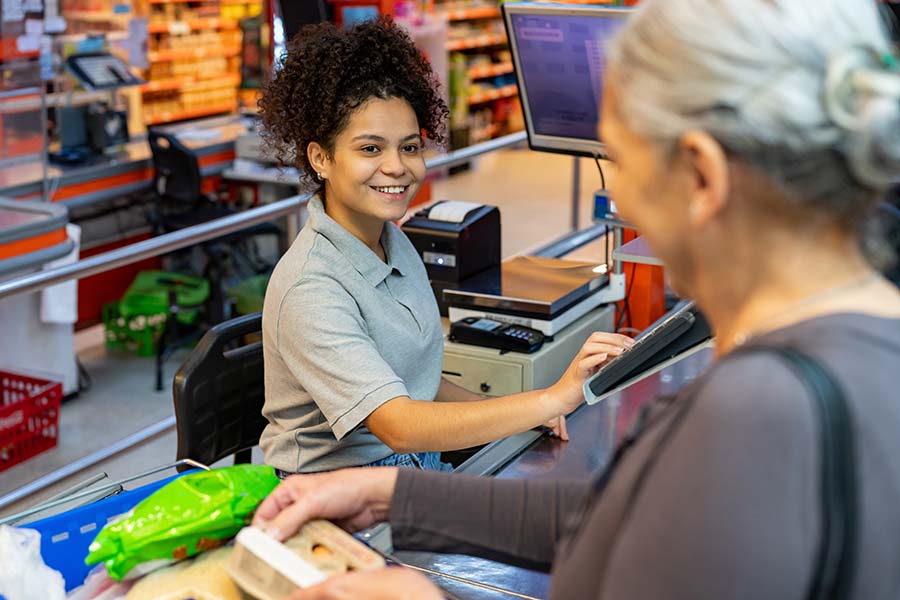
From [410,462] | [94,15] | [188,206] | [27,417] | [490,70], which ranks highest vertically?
[94,15]

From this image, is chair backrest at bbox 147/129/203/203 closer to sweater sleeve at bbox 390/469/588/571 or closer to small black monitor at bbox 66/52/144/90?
small black monitor at bbox 66/52/144/90

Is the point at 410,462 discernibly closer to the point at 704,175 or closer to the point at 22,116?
the point at 704,175

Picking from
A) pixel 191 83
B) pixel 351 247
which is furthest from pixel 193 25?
pixel 351 247

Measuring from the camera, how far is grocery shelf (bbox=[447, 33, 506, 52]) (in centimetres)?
1002

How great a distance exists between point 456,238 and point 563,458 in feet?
2.75

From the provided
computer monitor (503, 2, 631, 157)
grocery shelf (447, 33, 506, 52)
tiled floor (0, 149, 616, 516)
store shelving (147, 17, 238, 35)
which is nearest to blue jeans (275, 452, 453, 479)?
computer monitor (503, 2, 631, 157)

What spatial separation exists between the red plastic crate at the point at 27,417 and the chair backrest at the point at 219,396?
205cm

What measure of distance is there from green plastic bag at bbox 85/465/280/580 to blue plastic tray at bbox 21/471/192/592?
14cm

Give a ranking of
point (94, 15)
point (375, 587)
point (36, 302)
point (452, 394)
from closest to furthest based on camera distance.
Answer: point (375, 587)
point (452, 394)
point (36, 302)
point (94, 15)

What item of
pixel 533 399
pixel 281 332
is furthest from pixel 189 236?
pixel 533 399

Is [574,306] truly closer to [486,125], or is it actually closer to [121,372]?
[121,372]

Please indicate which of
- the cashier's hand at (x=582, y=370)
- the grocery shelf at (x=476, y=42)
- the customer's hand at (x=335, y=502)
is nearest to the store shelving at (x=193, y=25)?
the grocery shelf at (x=476, y=42)

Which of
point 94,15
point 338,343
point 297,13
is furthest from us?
point 94,15

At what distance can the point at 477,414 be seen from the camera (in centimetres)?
179
